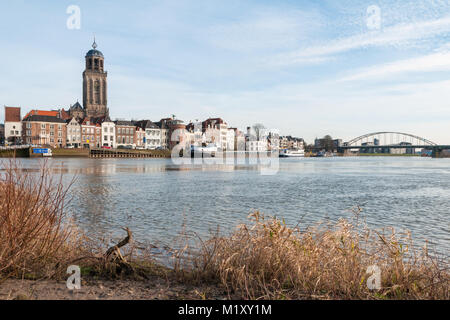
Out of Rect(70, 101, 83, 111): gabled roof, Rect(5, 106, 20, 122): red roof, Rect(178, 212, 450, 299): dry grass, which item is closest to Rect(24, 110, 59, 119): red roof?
Rect(5, 106, 20, 122): red roof

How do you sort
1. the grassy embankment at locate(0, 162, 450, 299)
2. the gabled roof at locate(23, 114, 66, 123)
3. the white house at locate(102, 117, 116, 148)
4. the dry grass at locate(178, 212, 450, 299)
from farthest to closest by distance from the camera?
the white house at locate(102, 117, 116, 148) → the gabled roof at locate(23, 114, 66, 123) → the grassy embankment at locate(0, 162, 450, 299) → the dry grass at locate(178, 212, 450, 299)

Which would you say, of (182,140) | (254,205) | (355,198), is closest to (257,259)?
(254,205)

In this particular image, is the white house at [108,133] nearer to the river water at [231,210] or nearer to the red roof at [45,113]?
the red roof at [45,113]

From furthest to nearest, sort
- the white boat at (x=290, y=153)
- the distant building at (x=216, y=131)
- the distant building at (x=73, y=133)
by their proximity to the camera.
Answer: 1. the white boat at (x=290, y=153)
2. the distant building at (x=216, y=131)
3. the distant building at (x=73, y=133)

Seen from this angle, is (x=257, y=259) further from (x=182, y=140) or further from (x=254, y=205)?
(x=182, y=140)

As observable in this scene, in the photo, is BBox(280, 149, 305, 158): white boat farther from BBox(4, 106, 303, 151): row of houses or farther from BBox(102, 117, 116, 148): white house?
BBox(102, 117, 116, 148): white house

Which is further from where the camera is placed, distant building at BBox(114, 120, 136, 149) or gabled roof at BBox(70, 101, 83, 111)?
gabled roof at BBox(70, 101, 83, 111)

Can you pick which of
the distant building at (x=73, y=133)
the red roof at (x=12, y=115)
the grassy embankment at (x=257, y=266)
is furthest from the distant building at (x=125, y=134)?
the grassy embankment at (x=257, y=266)

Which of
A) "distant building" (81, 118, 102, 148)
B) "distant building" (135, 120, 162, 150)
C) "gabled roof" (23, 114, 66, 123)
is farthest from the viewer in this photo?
"distant building" (135, 120, 162, 150)

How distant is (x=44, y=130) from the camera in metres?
121

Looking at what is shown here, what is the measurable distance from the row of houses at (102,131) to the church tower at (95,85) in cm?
1555

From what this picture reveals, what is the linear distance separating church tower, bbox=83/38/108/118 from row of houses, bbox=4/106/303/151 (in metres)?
15.6

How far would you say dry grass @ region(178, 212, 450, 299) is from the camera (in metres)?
5.85

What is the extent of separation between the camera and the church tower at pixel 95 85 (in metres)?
162
